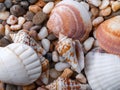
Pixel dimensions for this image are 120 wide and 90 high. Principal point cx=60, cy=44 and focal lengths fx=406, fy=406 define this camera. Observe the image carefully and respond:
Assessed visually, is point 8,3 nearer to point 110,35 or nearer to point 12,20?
point 12,20

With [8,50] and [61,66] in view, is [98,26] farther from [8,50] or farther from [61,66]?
[8,50]

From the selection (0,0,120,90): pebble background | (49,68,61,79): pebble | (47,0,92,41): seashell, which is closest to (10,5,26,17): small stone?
(0,0,120,90): pebble background

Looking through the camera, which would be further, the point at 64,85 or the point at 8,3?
the point at 8,3

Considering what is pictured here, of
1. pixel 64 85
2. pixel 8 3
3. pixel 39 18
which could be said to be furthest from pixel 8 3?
pixel 64 85

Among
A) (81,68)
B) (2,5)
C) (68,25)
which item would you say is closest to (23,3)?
(2,5)

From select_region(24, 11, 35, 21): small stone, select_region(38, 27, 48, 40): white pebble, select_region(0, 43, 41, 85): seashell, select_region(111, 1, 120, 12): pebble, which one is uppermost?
select_region(111, 1, 120, 12): pebble

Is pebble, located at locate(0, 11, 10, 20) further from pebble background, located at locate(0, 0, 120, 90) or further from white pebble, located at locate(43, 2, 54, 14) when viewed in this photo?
white pebble, located at locate(43, 2, 54, 14)
